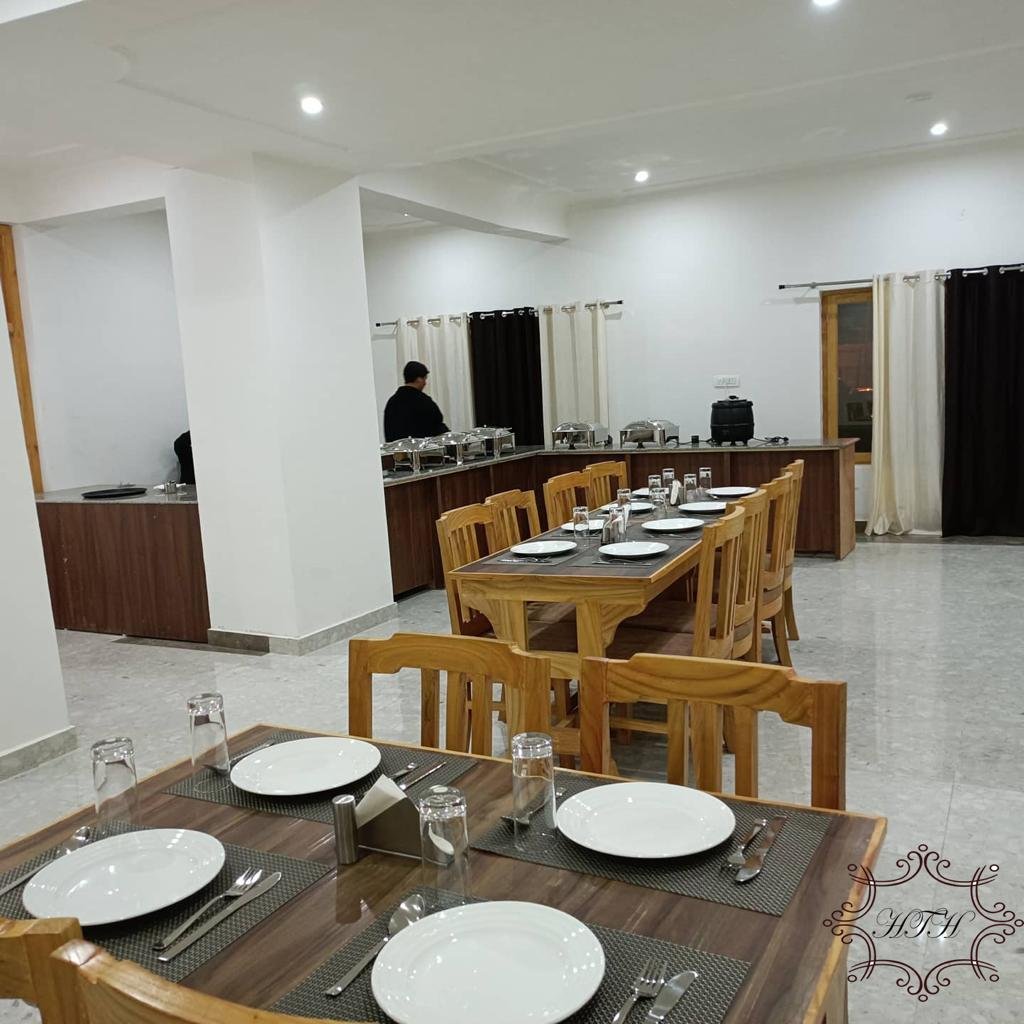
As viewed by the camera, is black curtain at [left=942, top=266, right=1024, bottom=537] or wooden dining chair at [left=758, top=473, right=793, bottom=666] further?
black curtain at [left=942, top=266, right=1024, bottom=537]

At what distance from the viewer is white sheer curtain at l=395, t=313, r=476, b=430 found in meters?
8.57

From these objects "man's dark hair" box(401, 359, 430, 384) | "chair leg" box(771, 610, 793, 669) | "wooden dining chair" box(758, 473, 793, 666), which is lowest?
"chair leg" box(771, 610, 793, 669)

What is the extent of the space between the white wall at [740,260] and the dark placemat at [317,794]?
643 centimetres

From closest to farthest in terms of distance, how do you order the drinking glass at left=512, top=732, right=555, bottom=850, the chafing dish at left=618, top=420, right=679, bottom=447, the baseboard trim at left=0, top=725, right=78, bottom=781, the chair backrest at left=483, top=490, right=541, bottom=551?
the drinking glass at left=512, top=732, right=555, bottom=850 → the baseboard trim at left=0, top=725, right=78, bottom=781 → the chair backrest at left=483, top=490, right=541, bottom=551 → the chafing dish at left=618, top=420, right=679, bottom=447

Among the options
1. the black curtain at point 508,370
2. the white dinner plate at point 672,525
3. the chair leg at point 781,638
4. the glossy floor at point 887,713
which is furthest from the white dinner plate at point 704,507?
the black curtain at point 508,370

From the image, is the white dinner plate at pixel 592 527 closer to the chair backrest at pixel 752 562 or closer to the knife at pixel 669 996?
the chair backrest at pixel 752 562

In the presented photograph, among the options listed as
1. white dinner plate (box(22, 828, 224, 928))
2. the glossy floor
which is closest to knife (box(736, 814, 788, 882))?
white dinner plate (box(22, 828, 224, 928))

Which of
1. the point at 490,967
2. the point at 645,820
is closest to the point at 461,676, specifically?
the point at 645,820

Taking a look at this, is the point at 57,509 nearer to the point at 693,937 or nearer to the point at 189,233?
the point at 189,233

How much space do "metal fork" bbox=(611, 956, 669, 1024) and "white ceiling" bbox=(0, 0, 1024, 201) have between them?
285 cm

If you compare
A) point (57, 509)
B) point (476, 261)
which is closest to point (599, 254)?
point (476, 261)

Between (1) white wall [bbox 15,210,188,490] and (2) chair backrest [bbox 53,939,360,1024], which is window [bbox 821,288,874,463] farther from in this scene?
(2) chair backrest [bbox 53,939,360,1024]

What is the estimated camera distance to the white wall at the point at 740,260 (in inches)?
269

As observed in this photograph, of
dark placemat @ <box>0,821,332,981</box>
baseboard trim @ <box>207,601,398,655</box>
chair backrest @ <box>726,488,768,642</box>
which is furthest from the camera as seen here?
baseboard trim @ <box>207,601,398,655</box>
